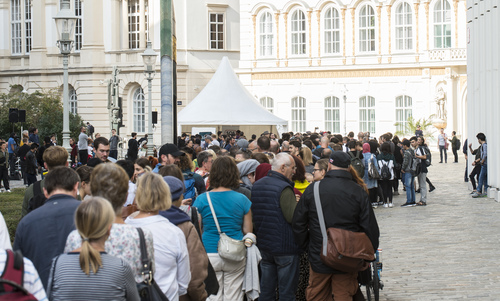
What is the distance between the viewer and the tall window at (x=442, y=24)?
47906 mm

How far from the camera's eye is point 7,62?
57.1m

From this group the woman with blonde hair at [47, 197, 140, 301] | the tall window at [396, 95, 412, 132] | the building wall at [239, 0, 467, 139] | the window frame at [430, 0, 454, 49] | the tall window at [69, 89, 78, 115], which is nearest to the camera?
the woman with blonde hair at [47, 197, 140, 301]

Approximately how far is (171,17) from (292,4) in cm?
3561

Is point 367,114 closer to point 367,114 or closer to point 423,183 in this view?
point 367,114

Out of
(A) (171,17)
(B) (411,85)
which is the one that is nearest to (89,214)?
(A) (171,17)

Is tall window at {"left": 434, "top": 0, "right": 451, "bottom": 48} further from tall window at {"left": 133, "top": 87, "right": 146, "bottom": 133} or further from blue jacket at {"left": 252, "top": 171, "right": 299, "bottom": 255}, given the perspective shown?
blue jacket at {"left": 252, "top": 171, "right": 299, "bottom": 255}

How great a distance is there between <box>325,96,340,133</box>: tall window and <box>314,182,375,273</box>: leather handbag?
1685 inches

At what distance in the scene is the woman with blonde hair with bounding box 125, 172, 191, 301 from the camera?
6.44 m

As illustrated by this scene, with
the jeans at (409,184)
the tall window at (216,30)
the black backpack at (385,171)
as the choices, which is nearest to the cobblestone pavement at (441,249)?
the jeans at (409,184)

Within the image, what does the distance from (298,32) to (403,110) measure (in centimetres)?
809

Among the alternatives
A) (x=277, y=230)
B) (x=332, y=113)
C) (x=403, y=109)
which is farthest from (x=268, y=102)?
(x=277, y=230)

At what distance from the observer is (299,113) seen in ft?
170

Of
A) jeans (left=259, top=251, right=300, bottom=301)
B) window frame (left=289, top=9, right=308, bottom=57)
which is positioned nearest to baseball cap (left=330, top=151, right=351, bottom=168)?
jeans (left=259, top=251, right=300, bottom=301)

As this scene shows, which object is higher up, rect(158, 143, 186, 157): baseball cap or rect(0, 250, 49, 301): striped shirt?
rect(158, 143, 186, 157): baseball cap
